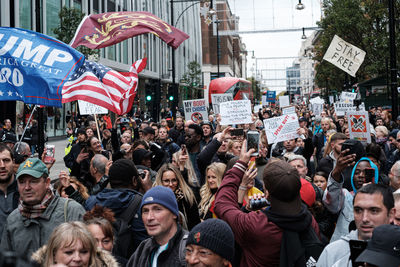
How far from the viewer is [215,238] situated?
2.91 meters

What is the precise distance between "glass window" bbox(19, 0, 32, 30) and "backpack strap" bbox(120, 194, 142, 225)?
2615 centimetres

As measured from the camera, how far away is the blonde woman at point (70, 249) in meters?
3.06

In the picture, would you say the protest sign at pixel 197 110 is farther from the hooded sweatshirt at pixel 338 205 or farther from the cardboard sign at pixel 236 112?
the hooded sweatshirt at pixel 338 205

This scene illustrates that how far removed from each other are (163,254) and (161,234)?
0.14 meters

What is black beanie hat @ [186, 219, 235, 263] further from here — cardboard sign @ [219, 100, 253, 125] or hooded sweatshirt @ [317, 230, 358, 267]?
cardboard sign @ [219, 100, 253, 125]

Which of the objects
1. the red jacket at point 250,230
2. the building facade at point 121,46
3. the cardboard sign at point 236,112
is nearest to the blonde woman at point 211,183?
the red jacket at point 250,230

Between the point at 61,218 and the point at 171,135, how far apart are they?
368 inches

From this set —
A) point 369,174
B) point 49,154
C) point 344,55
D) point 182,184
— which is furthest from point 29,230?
point 344,55

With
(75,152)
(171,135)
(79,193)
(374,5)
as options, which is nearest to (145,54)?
(374,5)

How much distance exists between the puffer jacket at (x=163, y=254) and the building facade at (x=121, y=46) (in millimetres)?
6436

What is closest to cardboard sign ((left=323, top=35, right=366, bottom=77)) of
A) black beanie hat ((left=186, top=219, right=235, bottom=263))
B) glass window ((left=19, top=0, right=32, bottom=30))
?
black beanie hat ((left=186, top=219, right=235, bottom=263))

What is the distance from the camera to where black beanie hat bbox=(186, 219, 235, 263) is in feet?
9.52

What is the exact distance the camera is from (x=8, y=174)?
5047mm

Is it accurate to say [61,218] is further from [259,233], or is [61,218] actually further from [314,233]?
[314,233]
